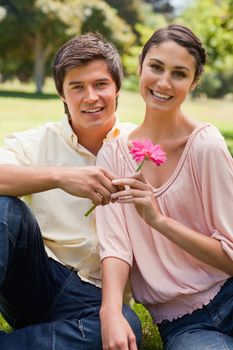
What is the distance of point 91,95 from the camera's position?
2.98 metres

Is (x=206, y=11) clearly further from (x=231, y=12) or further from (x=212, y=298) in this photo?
(x=212, y=298)

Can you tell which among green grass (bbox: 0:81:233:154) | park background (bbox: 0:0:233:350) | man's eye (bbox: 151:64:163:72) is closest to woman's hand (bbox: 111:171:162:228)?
man's eye (bbox: 151:64:163:72)

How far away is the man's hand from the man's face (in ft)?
1.41

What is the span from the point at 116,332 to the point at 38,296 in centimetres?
54

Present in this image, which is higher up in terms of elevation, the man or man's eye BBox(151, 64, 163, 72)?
man's eye BBox(151, 64, 163, 72)

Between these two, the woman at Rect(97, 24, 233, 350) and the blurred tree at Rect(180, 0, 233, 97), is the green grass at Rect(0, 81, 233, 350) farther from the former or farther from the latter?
the woman at Rect(97, 24, 233, 350)

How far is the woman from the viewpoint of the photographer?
8.46 feet

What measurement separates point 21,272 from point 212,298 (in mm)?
837

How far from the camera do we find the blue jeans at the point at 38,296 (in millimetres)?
2664

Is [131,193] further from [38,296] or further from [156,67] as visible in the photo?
[38,296]

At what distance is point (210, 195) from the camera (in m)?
2.61

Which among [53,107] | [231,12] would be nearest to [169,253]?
[231,12]

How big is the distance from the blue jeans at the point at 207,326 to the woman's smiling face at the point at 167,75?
816 mm

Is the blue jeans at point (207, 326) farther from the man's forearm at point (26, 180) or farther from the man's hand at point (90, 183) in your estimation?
the man's forearm at point (26, 180)
